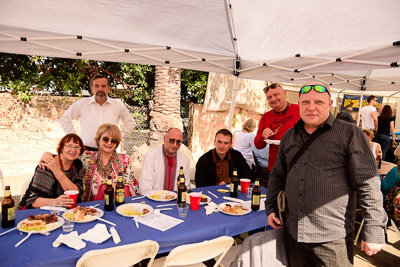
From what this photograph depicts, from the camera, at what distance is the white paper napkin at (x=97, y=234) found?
1.95 m

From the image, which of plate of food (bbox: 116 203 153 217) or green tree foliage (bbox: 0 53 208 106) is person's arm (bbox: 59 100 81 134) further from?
green tree foliage (bbox: 0 53 208 106)

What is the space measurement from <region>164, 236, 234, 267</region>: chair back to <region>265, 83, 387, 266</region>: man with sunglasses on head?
1.91 ft

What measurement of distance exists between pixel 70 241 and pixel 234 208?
5.02 feet

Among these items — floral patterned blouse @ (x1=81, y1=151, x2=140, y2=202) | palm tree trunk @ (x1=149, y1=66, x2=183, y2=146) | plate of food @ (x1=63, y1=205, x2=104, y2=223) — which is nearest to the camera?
plate of food @ (x1=63, y1=205, x2=104, y2=223)

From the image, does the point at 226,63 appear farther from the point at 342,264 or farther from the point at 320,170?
the point at 342,264

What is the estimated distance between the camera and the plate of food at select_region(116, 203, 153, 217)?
2.47 m

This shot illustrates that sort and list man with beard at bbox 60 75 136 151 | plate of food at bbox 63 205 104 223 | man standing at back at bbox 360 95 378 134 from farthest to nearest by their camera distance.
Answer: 1. man standing at back at bbox 360 95 378 134
2. man with beard at bbox 60 75 136 151
3. plate of food at bbox 63 205 104 223

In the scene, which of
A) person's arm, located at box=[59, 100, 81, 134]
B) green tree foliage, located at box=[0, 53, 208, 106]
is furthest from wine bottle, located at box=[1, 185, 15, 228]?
green tree foliage, located at box=[0, 53, 208, 106]

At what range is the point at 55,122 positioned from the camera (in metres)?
7.54

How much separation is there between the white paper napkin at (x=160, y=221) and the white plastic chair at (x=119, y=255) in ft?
0.97

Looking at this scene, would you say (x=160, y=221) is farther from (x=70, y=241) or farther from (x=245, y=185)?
(x=245, y=185)

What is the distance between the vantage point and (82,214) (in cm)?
229

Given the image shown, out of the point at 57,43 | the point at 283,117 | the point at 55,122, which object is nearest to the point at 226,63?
the point at 283,117

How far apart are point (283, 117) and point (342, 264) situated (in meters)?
2.37
